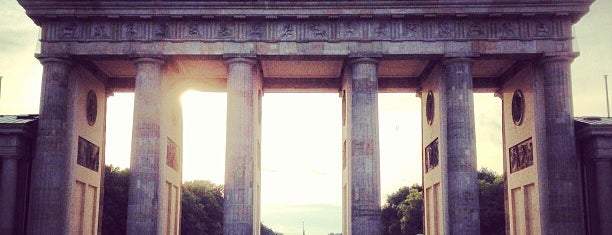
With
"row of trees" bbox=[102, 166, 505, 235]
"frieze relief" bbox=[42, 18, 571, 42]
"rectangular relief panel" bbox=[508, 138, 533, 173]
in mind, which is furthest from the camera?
"row of trees" bbox=[102, 166, 505, 235]

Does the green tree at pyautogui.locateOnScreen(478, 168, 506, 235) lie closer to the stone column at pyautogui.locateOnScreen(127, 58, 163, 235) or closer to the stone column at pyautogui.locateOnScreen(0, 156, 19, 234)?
the stone column at pyautogui.locateOnScreen(127, 58, 163, 235)

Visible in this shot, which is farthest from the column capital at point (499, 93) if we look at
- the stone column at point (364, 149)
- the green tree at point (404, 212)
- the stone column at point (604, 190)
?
the green tree at point (404, 212)

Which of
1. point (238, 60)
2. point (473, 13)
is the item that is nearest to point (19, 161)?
point (238, 60)

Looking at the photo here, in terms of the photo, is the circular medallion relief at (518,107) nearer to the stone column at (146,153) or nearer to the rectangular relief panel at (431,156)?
the rectangular relief panel at (431,156)

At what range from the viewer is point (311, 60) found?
42062 millimetres

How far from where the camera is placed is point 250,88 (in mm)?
40781

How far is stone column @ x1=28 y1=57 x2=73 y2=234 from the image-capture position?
127ft

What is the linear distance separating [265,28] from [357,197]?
11.3 m

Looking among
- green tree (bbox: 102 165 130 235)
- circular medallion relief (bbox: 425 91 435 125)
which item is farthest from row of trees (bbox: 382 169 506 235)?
circular medallion relief (bbox: 425 91 435 125)

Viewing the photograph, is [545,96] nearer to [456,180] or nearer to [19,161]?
[456,180]

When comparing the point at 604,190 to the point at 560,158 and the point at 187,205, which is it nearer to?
the point at 560,158

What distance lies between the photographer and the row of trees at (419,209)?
89.8 metres

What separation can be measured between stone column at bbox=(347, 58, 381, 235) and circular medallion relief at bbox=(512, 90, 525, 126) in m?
10.4

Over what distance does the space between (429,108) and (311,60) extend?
9.71m
